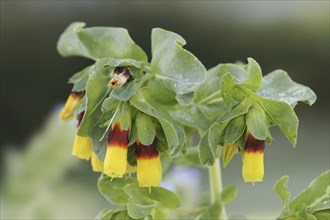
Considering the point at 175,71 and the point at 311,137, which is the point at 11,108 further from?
the point at 175,71

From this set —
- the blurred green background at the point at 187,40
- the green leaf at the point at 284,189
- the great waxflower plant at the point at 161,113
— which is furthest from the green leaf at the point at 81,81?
the blurred green background at the point at 187,40

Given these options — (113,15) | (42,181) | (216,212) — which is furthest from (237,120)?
(113,15)

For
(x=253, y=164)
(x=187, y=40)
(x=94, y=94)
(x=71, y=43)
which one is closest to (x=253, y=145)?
(x=253, y=164)

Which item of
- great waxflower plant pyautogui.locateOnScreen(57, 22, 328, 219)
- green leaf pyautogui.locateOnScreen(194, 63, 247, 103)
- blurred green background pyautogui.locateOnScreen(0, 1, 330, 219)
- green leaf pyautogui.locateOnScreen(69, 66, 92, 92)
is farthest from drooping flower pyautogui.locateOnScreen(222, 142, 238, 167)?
blurred green background pyautogui.locateOnScreen(0, 1, 330, 219)

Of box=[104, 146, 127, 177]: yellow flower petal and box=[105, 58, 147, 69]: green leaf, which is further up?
box=[105, 58, 147, 69]: green leaf

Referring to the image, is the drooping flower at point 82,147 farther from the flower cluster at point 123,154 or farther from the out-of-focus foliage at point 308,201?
the out-of-focus foliage at point 308,201

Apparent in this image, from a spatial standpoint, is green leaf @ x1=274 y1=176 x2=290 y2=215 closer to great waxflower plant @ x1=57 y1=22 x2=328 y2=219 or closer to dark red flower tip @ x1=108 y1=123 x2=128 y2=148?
great waxflower plant @ x1=57 y1=22 x2=328 y2=219
